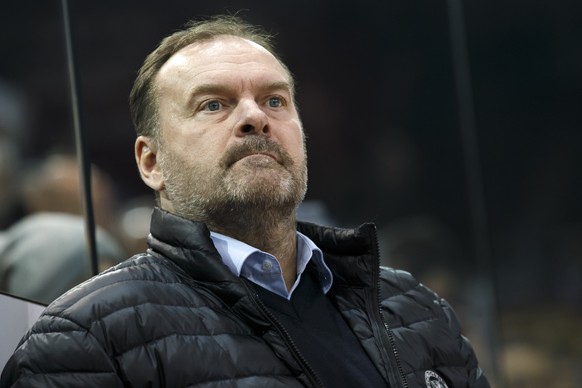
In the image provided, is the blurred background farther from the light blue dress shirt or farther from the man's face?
the light blue dress shirt

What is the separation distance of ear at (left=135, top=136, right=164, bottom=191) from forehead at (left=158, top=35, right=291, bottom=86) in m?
0.13

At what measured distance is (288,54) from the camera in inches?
95.7

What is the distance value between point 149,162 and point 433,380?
0.70m

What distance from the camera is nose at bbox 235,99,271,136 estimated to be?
1.75 m

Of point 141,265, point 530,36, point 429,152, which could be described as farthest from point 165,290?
point 530,36

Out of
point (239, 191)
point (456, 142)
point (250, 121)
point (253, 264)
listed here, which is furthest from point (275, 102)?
point (456, 142)

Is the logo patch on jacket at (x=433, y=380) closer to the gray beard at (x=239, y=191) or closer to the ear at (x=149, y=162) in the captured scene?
the gray beard at (x=239, y=191)

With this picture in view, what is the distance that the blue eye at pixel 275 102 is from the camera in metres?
1.86

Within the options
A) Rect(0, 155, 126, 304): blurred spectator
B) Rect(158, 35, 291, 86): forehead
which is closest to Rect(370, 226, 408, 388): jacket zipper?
Rect(158, 35, 291, 86): forehead

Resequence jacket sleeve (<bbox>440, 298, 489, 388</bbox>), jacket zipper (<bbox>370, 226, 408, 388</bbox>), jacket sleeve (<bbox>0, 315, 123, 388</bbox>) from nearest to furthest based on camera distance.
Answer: jacket sleeve (<bbox>0, 315, 123, 388</bbox>), jacket zipper (<bbox>370, 226, 408, 388</bbox>), jacket sleeve (<bbox>440, 298, 489, 388</bbox>)

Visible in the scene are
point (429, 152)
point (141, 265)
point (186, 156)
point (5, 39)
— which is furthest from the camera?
point (429, 152)

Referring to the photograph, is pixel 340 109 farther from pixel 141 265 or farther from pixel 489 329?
pixel 141 265

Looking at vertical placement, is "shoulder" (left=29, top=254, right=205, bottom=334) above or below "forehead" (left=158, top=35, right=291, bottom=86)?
below

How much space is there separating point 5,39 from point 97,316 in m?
0.74
